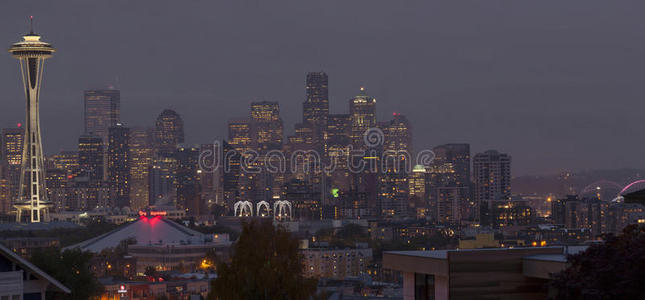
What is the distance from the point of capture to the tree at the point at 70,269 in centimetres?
5672

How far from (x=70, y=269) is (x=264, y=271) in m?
33.3

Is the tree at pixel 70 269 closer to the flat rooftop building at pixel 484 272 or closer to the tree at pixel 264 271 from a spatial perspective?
the tree at pixel 264 271

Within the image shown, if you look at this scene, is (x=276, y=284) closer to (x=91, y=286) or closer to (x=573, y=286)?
(x=573, y=286)

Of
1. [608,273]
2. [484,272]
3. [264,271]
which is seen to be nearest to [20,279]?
[264,271]

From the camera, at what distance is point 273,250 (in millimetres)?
33156

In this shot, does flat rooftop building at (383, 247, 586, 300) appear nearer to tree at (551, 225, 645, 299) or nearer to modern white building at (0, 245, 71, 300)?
tree at (551, 225, 645, 299)

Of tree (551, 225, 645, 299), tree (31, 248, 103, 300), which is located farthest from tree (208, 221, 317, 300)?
tree (31, 248, 103, 300)

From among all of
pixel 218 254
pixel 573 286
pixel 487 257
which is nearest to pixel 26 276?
pixel 487 257

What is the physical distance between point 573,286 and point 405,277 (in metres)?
4.71

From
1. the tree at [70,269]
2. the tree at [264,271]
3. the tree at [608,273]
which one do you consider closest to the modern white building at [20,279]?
the tree at [264,271]

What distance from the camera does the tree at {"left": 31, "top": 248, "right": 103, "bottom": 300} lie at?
5672 cm

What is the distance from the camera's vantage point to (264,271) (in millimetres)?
31969

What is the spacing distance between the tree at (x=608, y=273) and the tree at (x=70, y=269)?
34.0 metres

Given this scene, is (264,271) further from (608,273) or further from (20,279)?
(608,273)
